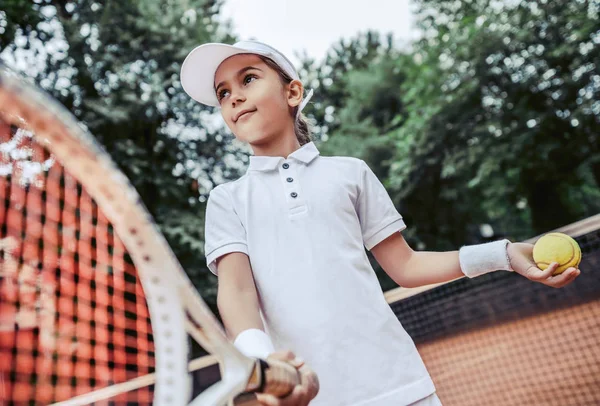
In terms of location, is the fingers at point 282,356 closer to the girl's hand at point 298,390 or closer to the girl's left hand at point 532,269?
the girl's hand at point 298,390

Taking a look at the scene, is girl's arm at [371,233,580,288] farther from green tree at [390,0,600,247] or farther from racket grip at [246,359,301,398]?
green tree at [390,0,600,247]

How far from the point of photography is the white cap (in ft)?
4.77

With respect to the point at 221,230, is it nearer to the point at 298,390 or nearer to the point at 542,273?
the point at 298,390

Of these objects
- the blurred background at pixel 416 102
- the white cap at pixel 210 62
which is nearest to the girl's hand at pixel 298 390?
the white cap at pixel 210 62

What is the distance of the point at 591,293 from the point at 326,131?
30.8 feet

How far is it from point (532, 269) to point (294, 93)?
0.75 m

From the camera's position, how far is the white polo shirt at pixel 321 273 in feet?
3.87

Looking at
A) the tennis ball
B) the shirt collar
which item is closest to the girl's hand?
the shirt collar

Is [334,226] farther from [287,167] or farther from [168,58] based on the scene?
[168,58]

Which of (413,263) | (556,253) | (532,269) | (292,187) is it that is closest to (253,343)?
(292,187)

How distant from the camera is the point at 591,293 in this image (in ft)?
22.7

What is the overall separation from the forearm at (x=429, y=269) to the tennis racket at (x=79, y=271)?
1.62 feet

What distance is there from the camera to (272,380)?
36.5 inches

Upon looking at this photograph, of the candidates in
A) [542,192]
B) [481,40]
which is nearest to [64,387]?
[481,40]
